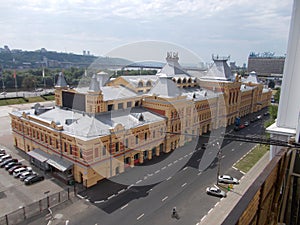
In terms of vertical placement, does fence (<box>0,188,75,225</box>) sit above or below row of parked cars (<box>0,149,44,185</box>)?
below

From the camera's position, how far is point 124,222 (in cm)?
1606

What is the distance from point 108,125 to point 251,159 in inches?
674

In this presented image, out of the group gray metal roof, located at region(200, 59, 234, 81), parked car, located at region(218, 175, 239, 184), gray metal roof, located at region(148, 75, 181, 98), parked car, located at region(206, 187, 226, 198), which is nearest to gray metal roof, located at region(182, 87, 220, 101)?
gray metal roof, located at region(200, 59, 234, 81)

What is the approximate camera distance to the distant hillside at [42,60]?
134 m

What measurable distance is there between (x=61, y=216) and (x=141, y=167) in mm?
9564

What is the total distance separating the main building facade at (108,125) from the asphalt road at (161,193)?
72.0 inches

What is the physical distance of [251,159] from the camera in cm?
2700

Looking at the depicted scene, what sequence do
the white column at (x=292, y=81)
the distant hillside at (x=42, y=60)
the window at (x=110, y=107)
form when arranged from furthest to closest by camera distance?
1. the distant hillside at (x=42, y=60)
2. the window at (x=110, y=107)
3. the white column at (x=292, y=81)

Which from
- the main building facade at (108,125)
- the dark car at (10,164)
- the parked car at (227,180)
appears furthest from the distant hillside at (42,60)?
the parked car at (227,180)

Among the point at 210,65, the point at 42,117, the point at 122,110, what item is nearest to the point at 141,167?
the point at 122,110

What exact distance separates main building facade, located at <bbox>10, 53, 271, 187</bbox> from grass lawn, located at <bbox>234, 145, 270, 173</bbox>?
7836 millimetres

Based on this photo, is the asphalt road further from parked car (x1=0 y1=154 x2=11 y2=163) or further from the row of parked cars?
parked car (x1=0 y1=154 x2=11 y2=163)

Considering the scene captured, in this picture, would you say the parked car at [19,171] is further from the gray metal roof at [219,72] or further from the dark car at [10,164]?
the gray metal roof at [219,72]

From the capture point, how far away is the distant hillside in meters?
134
